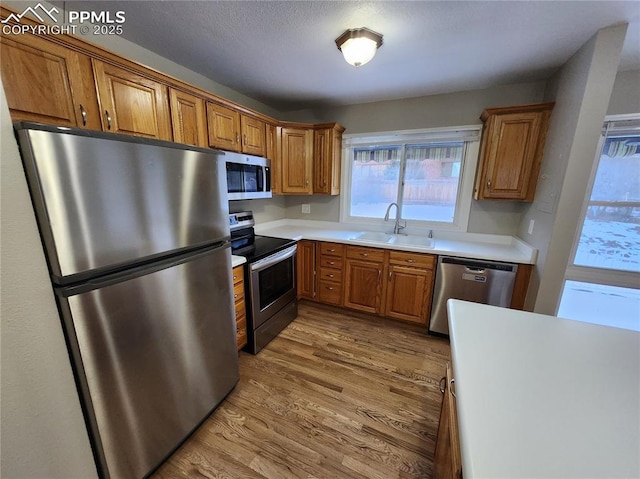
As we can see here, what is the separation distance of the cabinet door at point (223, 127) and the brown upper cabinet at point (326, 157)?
99 cm

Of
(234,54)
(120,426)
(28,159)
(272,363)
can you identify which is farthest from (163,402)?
(234,54)

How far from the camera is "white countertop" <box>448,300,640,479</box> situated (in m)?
0.50

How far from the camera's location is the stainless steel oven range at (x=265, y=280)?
2029 mm

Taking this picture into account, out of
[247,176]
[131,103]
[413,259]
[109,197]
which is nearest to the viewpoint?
[109,197]

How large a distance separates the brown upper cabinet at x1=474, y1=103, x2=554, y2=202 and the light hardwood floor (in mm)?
1571

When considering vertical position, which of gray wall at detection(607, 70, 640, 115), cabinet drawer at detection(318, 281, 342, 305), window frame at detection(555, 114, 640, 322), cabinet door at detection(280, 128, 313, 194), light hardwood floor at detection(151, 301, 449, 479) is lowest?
light hardwood floor at detection(151, 301, 449, 479)

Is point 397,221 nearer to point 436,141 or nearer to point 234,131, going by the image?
point 436,141

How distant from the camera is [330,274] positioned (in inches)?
112

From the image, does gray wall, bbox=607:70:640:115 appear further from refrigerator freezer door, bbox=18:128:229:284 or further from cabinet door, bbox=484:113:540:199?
refrigerator freezer door, bbox=18:128:229:284

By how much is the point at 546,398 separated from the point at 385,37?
2044 millimetres

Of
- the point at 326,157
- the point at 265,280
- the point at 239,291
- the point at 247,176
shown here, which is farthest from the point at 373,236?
the point at 239,291

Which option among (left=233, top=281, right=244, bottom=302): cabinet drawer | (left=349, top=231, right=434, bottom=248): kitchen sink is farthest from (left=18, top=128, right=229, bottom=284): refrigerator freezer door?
(left=349, top=231, right=434, bottom=248): kitchen sink

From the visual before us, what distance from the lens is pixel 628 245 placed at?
86.6 inches

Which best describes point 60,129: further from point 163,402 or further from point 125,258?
point 163,402
